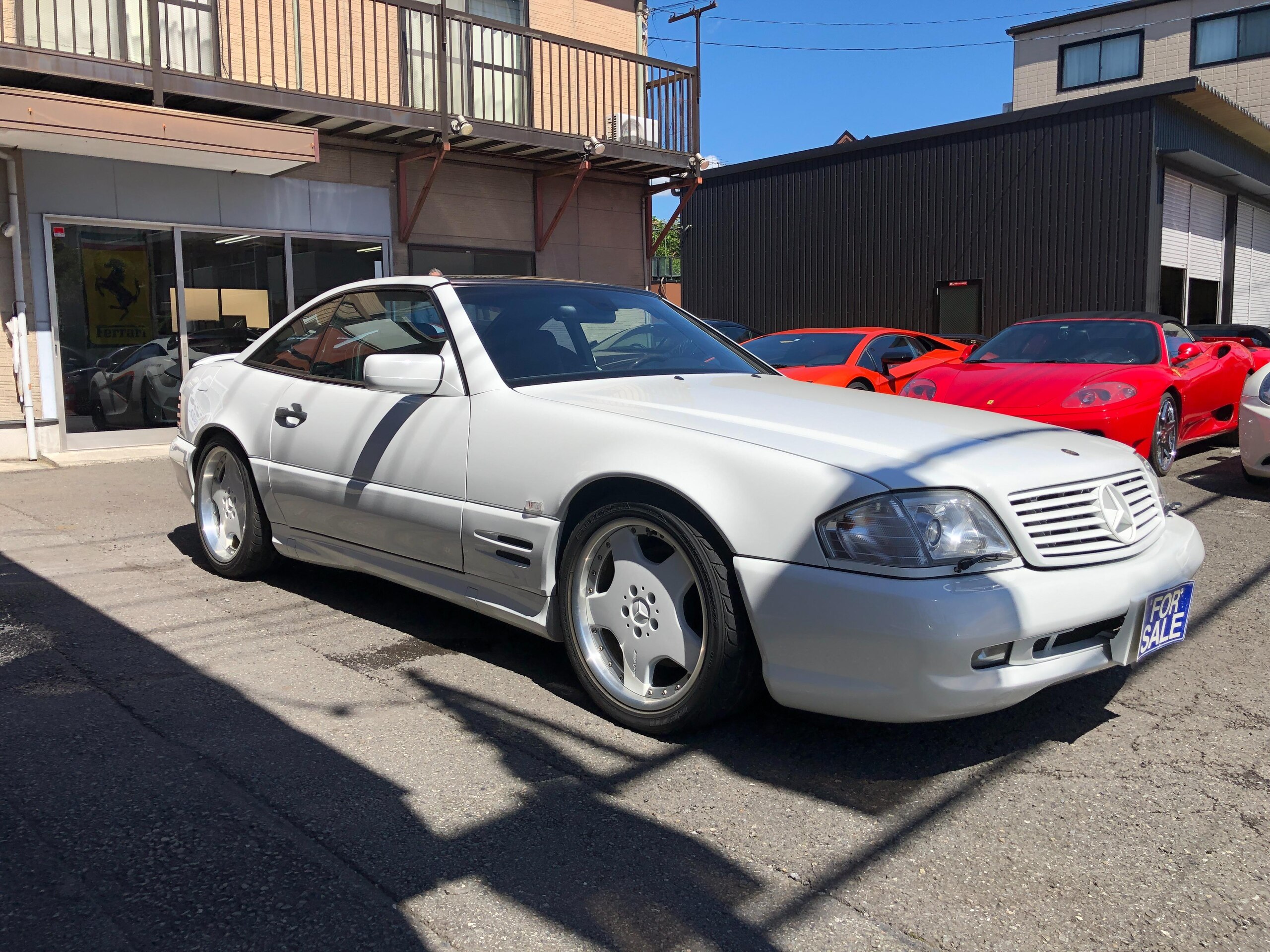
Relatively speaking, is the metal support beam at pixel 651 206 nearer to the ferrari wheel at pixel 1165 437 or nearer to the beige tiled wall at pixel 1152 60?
the ferrari wheel at pixel 1165 437

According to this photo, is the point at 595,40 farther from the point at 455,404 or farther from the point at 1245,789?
the point at 1245,789

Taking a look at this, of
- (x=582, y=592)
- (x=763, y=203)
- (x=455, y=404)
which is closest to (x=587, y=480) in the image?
(x=582, y=592)

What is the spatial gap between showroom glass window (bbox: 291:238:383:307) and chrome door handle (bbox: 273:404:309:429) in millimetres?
7085

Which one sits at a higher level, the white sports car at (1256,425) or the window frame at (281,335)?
the window frame at (281,335)

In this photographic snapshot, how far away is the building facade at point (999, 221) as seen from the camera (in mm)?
17891

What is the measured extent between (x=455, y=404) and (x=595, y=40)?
11640 mm

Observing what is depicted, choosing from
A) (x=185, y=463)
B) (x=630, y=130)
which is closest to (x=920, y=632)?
(x=185, y=463)

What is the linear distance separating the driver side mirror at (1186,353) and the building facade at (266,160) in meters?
6.90

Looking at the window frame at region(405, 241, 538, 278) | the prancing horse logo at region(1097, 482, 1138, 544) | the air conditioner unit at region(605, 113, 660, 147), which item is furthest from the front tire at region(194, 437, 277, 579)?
the air conditioner unit at region(605, 113, 660, 147)

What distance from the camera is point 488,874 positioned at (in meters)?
2.42

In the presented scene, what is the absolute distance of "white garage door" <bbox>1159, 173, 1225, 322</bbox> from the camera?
19344 millimetres

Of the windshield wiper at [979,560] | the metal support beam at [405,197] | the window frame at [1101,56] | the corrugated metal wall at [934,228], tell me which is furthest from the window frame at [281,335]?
the window frame at [1101,56]

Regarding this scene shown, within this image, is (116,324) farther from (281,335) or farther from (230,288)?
(281,335)

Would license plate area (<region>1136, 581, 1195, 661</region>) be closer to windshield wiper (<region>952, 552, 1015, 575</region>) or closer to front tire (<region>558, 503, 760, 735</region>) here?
windshield wiper (<region>952, 552, 1015, 575</region>)
